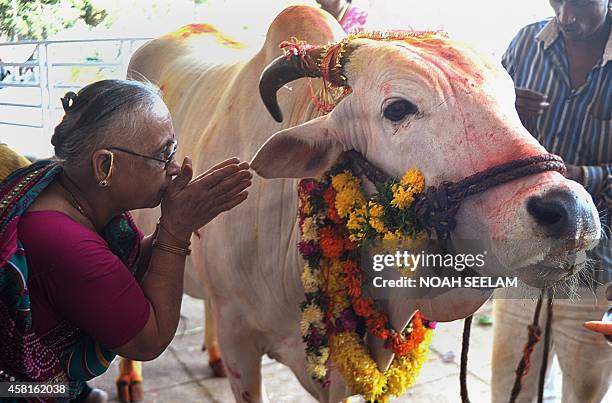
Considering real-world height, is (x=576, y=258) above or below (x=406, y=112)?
below

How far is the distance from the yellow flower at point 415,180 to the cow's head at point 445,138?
18 millimetres

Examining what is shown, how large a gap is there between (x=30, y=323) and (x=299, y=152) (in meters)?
0.89

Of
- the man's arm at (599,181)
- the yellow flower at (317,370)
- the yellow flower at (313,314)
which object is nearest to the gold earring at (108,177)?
the yellow flower at (313,314)

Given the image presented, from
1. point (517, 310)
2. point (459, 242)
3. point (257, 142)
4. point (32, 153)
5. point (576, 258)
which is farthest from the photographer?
point (517, 310)

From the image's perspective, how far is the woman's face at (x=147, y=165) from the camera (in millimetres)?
1358

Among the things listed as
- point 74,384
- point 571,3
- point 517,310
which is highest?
point 571,3

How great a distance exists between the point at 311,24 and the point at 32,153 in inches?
44.2

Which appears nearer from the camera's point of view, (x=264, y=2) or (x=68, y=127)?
(x=68, y=127)

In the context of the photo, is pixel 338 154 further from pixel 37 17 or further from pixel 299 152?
pixel 37 17

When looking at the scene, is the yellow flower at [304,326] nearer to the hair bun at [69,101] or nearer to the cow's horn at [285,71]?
the cow's horn at [285,71]

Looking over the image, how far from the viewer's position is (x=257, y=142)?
227 centimetres

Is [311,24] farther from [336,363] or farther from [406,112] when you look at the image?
[336,363]

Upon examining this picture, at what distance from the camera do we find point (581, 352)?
232cm

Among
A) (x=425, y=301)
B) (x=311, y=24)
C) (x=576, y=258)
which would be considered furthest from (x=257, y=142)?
(x=576, y=258)
